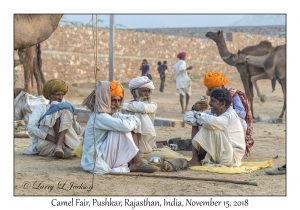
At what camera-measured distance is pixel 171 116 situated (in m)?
15.3

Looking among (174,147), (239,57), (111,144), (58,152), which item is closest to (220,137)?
(111,144)

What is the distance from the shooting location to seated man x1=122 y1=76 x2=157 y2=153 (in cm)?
796

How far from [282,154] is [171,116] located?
6601 millimetres

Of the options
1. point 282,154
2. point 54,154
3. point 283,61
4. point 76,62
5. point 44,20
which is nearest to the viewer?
point 54,154

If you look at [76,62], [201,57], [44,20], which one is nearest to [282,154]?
[44,20]

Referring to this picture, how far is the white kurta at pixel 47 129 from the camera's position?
26.1 feet

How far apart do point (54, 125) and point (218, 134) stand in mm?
2177

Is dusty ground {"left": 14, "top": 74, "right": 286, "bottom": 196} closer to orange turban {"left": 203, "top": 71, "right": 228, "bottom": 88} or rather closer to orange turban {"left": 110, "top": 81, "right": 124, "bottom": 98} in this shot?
orange turban {"left": 110, "top": 81, "right": 124, "bottom": 98}

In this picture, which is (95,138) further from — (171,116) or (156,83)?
(156,83)

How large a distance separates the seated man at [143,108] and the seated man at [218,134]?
709 mm

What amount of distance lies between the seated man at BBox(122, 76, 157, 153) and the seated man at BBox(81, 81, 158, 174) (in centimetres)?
102

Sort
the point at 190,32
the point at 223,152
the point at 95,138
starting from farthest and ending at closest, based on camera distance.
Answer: the point at 190,32 < the point at 223,152 < the point at 95,138

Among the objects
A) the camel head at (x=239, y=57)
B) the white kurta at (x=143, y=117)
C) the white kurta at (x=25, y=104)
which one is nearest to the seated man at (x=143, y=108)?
the white kurta at (x=143, y=117)

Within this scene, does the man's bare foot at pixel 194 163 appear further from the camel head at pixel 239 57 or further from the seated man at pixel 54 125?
the camel head at pixel 239 57
